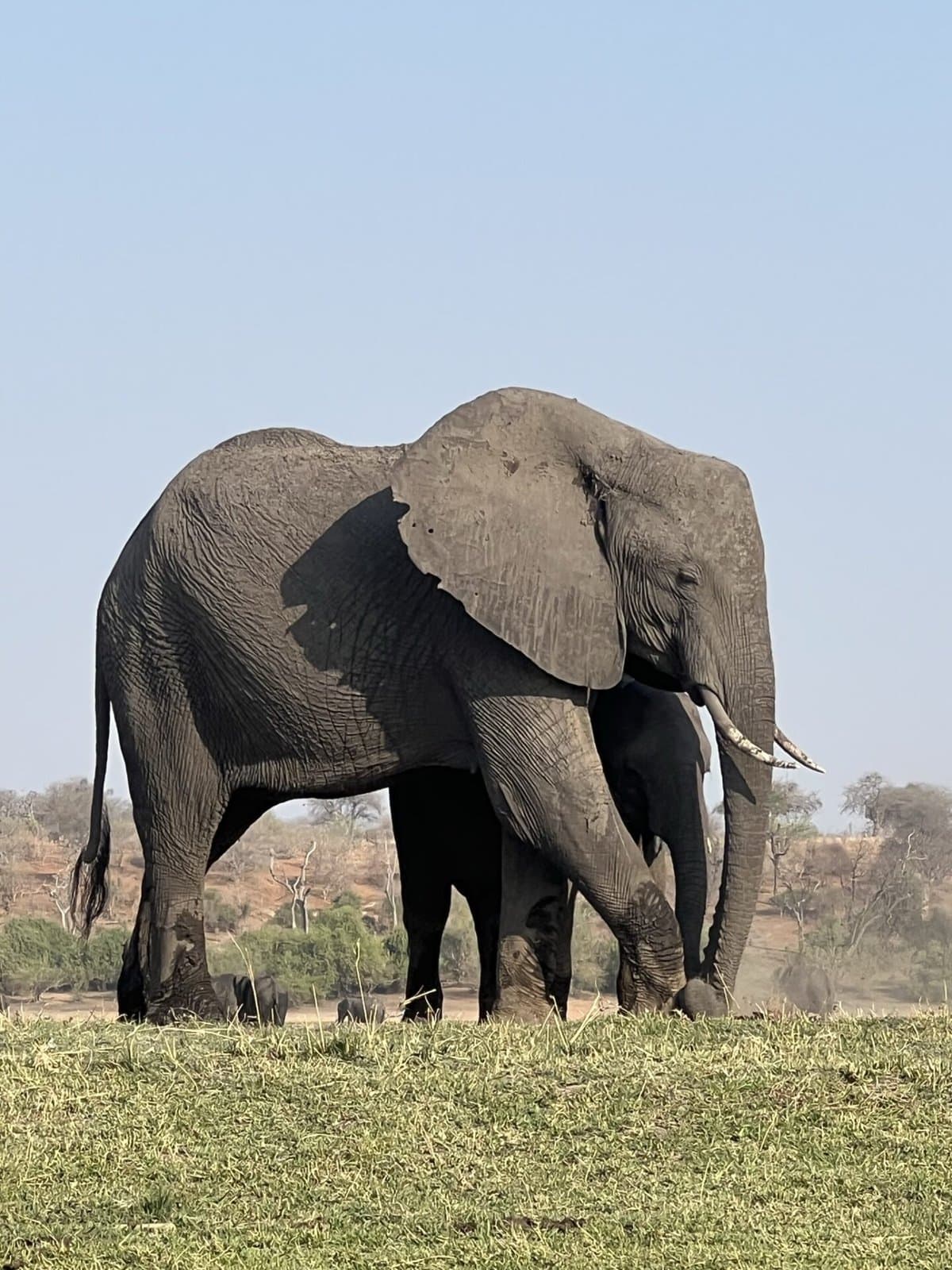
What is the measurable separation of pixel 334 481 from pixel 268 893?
31.5 m

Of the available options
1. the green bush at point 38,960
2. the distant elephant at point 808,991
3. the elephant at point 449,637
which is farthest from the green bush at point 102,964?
the elephant at point 449,637

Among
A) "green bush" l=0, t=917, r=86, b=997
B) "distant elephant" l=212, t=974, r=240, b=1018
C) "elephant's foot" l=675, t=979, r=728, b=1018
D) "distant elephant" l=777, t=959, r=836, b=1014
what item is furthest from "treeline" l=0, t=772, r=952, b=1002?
"elephant's foot" l=675, t=979, r=728, b=1018

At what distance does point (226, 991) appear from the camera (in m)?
13.3

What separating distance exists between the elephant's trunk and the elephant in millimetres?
12

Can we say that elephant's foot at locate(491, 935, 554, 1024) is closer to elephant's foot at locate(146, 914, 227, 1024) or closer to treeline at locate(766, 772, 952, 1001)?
elephant's foot at locate(146, 914, 227, 1024)

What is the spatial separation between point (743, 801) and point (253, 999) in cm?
306

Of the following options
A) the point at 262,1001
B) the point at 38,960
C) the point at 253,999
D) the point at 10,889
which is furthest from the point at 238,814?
the point at 10,889

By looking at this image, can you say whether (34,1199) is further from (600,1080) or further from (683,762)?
(683,762)

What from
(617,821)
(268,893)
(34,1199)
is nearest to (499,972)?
(617,821)

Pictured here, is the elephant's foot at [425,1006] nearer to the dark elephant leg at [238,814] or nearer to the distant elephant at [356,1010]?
the distant elephant at [356,1010]

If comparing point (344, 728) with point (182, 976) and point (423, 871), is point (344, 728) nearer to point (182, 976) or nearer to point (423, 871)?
point (182, 976)

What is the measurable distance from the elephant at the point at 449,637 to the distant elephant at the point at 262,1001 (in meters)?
0.25

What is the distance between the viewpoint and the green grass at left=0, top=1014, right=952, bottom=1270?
6.81 meters

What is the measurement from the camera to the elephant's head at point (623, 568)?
1105 cm
